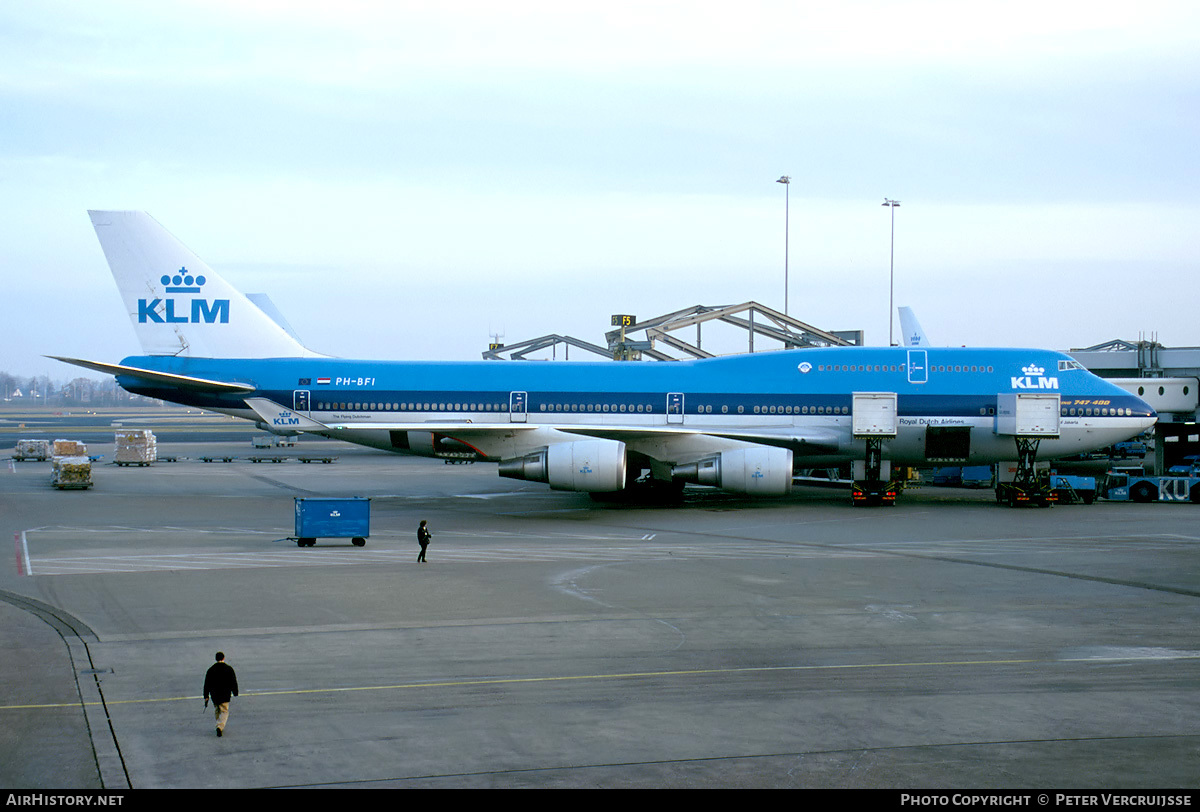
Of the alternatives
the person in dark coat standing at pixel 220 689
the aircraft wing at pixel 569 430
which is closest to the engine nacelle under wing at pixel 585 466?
the aircraft wing at pixel 569 430

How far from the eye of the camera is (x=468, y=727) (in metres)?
11.5

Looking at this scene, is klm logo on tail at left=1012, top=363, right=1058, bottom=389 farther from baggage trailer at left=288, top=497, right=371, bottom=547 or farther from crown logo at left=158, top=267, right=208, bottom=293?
crown logo at left=158, top=267, right=208, bottom=293

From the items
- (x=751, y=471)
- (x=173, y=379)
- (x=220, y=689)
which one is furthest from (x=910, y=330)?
(x=220, y=689)

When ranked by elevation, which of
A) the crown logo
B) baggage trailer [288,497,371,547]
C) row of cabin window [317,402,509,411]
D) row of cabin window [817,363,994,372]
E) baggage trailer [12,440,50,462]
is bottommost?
baggage trailer [288,497,371,547]

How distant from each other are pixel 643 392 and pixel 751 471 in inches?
212

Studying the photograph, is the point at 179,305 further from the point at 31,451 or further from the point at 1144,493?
the point at 1144,493

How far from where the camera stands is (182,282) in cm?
3812

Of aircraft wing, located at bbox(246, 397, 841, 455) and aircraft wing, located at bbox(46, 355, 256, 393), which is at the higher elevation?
aircraft wing, located at bbox(46, 355, 256, 393)

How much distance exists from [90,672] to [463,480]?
1384 inches

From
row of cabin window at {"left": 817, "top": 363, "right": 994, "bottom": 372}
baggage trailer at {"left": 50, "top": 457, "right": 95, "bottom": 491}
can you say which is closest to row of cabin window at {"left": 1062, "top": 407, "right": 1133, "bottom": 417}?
row of cabin window at {"left": 817, "top": 363, "right": 994, "bottom": 372}

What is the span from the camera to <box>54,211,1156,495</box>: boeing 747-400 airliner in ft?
120

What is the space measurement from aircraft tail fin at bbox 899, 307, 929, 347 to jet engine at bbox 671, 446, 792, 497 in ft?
112
